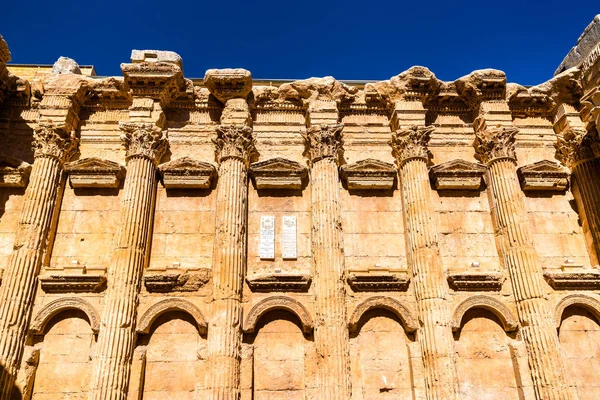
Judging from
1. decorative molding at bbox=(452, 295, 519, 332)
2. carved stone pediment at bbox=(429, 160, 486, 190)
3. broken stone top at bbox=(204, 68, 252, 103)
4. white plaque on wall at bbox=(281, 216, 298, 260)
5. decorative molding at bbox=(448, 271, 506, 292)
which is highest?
broken stone top at bbox=(204, 68, 252, 103)

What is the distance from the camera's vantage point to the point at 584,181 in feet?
43.7

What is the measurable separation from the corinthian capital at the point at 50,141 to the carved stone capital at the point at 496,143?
1091 cm

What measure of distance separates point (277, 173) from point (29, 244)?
240 inches

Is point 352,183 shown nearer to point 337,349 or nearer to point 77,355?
point 337,349

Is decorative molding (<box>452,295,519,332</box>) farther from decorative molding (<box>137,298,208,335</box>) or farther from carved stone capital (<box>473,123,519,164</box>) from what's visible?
decorative molding (<box>137,298,208,335</box>)

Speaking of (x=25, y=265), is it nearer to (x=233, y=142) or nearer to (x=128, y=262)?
(x=128, y=262)

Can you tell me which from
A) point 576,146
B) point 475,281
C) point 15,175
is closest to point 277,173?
point 475,281

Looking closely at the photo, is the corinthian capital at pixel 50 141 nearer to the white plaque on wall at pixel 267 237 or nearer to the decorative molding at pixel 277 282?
the white plaque on wall at pixel 267 237

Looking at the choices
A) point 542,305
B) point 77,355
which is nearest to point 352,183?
point 542,305

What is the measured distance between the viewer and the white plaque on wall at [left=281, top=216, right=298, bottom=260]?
1245cm

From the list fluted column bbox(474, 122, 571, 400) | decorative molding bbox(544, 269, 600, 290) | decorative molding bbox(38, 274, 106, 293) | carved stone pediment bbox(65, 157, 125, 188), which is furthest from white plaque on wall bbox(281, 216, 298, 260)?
decorative molding bbox(544, 269, 600, 290)

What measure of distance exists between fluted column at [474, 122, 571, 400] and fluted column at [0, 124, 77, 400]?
11.0 m

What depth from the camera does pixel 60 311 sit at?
11.7 metres

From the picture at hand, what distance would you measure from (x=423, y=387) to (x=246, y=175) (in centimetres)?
653
